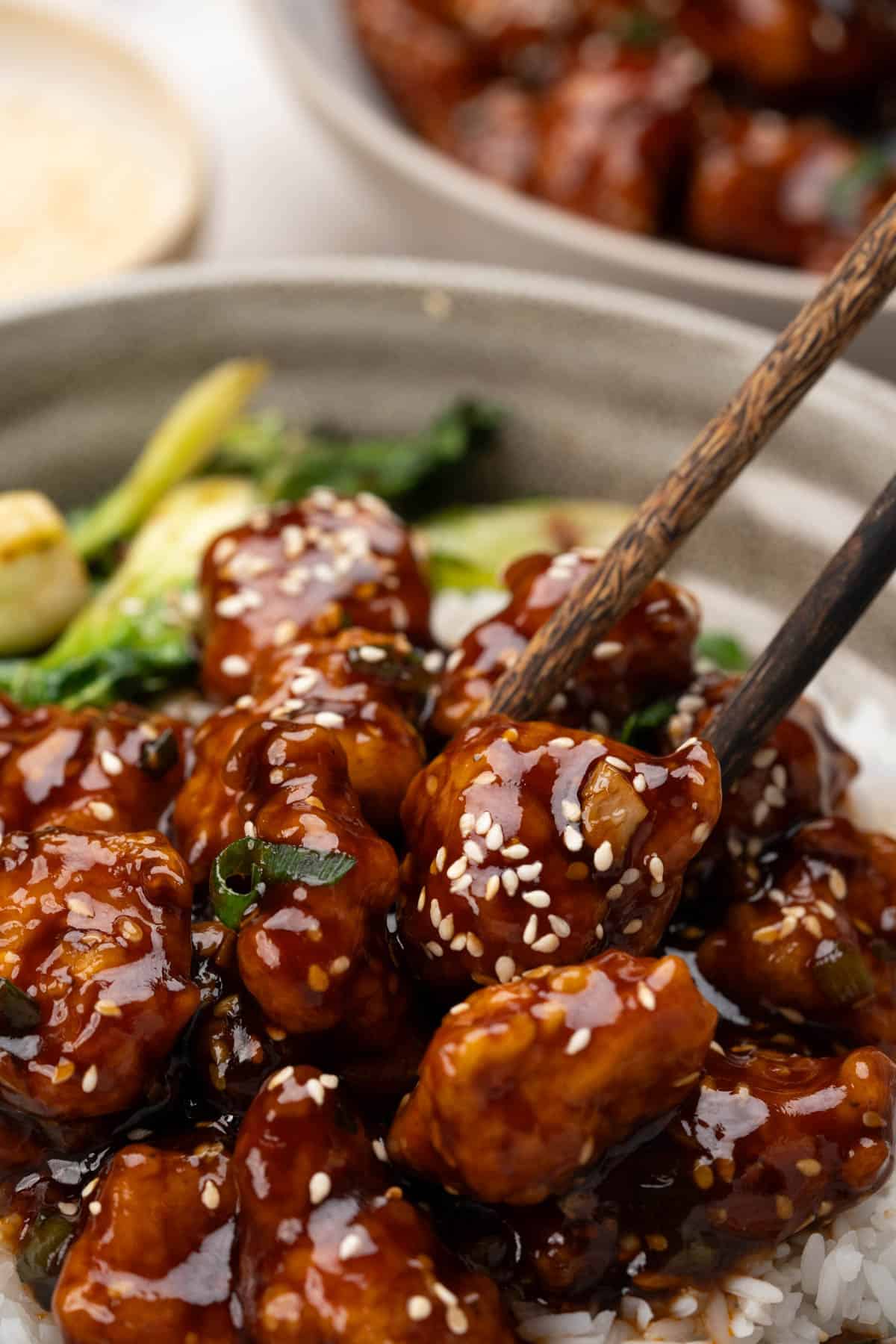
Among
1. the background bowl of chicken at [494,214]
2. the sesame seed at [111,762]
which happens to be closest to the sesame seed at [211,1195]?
the sesame seed at [111,762]

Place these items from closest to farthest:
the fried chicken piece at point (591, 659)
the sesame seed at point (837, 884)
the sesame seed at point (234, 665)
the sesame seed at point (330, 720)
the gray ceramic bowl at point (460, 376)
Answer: the sesame seed at point (330, 720) → the sesame seed at point (837, 884) → the fried chicken piece at point (591, 659) → the sesame seed at point (234, 665) → the gray ceramic bowl at point (460, 376)

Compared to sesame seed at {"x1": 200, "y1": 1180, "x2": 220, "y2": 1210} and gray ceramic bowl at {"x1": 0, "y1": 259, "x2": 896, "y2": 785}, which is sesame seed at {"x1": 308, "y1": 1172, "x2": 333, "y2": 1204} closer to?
sesame seed at {"x1": 200, "y1": 1180, "x2": 220, "y2": 1210}

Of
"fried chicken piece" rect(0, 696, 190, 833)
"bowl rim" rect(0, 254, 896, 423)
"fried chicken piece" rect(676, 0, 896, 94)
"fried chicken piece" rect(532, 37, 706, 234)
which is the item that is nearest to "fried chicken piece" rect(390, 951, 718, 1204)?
"fried chicken piece" rect(0, 696, 190, 833)

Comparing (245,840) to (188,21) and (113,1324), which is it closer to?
(113,1324)

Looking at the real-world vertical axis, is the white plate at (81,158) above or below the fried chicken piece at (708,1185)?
below

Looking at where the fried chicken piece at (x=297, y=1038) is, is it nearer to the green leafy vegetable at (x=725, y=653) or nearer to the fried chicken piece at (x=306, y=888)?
the fried chicken piece at (x=306, y=888)

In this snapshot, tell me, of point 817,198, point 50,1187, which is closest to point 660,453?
point 817,198

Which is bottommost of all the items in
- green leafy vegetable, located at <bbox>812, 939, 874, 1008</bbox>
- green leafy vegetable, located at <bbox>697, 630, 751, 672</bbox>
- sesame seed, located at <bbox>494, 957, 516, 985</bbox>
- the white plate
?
the white plate

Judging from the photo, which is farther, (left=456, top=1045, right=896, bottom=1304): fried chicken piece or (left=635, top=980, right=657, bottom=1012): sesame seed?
(left=456, top=1045, right=896, bottom=1304): fried chicken piece
